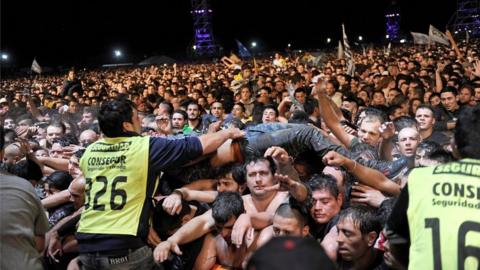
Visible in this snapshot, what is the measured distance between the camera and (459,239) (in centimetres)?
230

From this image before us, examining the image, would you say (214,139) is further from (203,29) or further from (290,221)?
(203,29)

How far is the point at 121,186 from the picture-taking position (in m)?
3.51

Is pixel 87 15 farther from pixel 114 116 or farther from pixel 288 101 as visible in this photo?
pixel 114 116

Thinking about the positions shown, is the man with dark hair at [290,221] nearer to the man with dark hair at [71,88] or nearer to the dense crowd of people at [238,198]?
the dense crowd of people at [238,198]

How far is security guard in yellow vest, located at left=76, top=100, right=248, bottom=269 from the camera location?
3.52 meters

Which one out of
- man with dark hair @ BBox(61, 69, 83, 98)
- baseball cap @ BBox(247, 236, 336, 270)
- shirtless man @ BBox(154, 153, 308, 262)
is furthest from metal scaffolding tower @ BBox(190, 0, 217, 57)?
baseball cap @ BBox(247, 236, 336, 270)

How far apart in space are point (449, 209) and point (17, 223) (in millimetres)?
2196

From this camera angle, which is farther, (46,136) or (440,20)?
(440,20)

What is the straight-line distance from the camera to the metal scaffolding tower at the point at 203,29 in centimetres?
4709

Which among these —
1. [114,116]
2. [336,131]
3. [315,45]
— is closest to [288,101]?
[336,131]

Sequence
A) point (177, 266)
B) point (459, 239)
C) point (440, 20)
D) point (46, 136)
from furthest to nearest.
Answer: point (440, 20), point (46, 136), point (177, 266), point (459, 239)

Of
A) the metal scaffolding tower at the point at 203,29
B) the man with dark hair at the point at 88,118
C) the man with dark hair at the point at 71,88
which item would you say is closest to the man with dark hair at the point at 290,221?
the man with dark hair at the point at 88,118

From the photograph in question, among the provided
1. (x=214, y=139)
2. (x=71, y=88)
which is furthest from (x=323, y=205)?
(x=71, y=88)

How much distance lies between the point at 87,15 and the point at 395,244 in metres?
55.5
